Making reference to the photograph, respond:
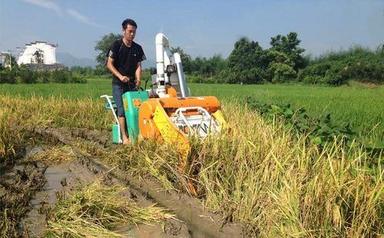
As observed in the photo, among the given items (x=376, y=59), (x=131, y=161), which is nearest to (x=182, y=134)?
(x=131, y=161)

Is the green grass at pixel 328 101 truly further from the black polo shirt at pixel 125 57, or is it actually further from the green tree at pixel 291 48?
the green tree at pixel 291 48

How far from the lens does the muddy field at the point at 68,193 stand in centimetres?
Result: 391

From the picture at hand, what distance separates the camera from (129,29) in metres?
7.31

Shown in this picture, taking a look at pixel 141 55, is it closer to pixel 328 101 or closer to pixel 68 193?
pixel 68 193

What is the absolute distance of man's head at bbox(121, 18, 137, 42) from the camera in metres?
7.27

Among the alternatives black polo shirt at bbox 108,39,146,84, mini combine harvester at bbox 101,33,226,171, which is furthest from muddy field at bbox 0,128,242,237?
black polo shirt at bbox 108,39,146,84

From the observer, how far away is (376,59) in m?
39.6

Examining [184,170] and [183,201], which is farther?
[184,170]

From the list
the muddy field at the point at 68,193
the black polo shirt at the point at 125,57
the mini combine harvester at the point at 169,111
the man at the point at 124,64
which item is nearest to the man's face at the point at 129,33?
the man at the point at 124,64

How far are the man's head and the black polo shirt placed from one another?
17 cm

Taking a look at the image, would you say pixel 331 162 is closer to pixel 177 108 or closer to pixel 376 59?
pixel 177 108

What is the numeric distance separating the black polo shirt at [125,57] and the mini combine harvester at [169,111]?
531mm

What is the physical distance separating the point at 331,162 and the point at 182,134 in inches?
74.3

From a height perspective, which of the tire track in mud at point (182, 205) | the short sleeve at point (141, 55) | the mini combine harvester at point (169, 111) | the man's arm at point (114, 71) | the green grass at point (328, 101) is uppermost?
the short sleeve at point (141, 55)
